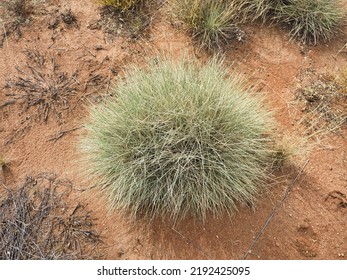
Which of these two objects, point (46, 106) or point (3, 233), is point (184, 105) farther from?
point (3, 233)

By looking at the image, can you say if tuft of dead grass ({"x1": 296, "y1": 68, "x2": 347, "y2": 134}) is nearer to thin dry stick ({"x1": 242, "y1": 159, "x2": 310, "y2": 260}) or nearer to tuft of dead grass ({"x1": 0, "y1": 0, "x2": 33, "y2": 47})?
thin dry stick ({"x1": 242, "y1": 159, "x2": 310, "y2": 260})

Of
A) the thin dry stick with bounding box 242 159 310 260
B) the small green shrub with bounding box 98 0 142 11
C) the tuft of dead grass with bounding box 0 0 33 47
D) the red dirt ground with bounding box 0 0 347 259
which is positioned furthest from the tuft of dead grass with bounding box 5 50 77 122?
the thin dry stick with bounding box 242 159 310 260

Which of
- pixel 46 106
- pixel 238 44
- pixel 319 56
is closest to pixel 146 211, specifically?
pixel 46 106

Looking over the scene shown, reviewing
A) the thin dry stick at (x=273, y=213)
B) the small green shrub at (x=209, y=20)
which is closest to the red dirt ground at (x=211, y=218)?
the thin dry stick at (x=273, y=213)

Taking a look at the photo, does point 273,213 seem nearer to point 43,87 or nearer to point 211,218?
point 211,218

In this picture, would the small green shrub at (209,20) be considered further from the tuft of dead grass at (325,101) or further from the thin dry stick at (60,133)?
the thin dry stick at (60,133)
